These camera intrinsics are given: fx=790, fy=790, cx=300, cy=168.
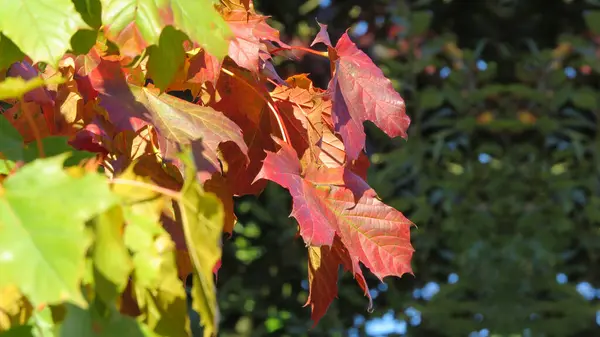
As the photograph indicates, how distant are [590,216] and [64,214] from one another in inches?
121

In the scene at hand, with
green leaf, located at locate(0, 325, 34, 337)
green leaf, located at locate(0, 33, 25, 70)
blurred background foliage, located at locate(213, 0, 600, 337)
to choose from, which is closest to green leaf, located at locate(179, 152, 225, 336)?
green leaf, located at locate(0, 325, 34, 337)

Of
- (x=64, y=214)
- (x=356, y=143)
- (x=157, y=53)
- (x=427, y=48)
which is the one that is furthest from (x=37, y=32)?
(x=427, y=48)

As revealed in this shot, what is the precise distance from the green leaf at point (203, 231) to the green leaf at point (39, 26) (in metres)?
0.24

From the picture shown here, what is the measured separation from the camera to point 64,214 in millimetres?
658

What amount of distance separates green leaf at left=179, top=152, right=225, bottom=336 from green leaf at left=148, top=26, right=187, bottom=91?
27 cm

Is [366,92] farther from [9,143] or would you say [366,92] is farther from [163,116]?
[9,143]

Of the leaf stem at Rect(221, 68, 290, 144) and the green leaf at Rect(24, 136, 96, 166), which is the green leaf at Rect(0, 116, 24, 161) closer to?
the green leaf at Rect(24, 136, 96, 166)

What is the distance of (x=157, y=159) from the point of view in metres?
1.12

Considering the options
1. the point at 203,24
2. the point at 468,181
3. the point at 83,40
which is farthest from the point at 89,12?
the point at 468,181

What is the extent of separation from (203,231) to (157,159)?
39cm

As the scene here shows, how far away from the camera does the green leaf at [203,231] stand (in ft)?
2.43

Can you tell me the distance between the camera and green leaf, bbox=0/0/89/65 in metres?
0.86

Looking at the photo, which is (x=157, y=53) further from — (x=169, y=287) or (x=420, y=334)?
(x=420, y=334)

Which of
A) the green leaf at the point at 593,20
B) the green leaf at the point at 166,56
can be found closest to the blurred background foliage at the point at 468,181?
the green leaf at the point at 593,20
